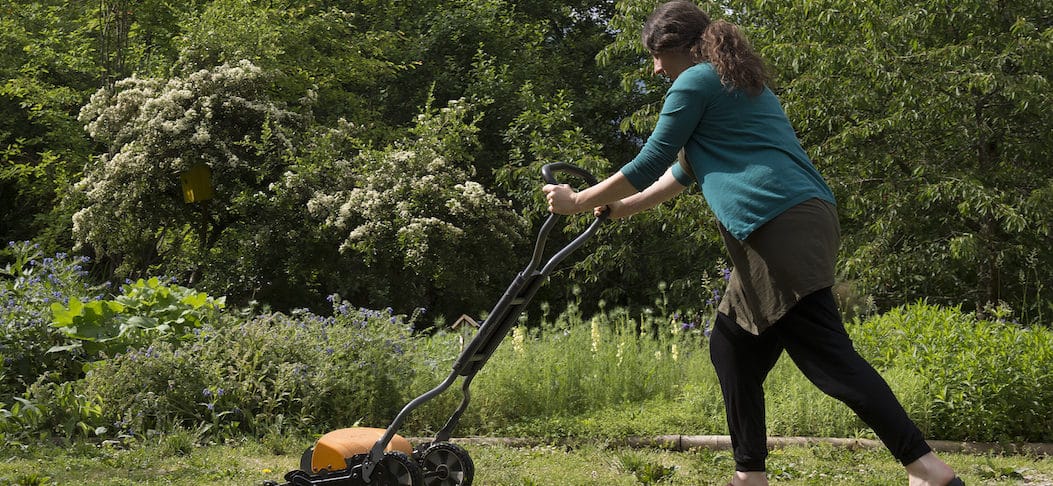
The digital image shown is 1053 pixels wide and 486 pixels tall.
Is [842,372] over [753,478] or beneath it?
over

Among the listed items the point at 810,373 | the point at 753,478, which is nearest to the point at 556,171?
the point at 810,373

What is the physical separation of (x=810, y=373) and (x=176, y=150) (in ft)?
31.7

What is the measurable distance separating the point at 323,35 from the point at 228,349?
9.60m

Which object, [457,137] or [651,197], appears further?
[457,137]

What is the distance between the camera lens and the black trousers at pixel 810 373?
2.85m

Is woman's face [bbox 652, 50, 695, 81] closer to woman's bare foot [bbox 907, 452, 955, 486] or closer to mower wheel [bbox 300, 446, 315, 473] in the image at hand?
woman's bare foot [bbox 907, 452, 955, 486]

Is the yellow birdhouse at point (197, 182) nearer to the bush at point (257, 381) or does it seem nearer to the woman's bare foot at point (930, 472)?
the bush at point (257, 381)

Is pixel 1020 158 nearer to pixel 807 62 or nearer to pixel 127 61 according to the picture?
pixel 807 62

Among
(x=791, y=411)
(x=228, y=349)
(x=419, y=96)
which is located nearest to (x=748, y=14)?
(x=419, y=96)

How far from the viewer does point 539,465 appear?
189 inches

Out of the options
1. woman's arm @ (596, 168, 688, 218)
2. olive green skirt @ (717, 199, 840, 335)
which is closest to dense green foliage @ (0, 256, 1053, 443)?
woman's arm @ (596, 168, 688, 218)

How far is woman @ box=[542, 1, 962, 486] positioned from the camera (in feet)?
9.51

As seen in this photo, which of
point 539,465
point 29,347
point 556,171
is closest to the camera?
point 556,171

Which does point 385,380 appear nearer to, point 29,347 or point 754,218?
point 29,347
